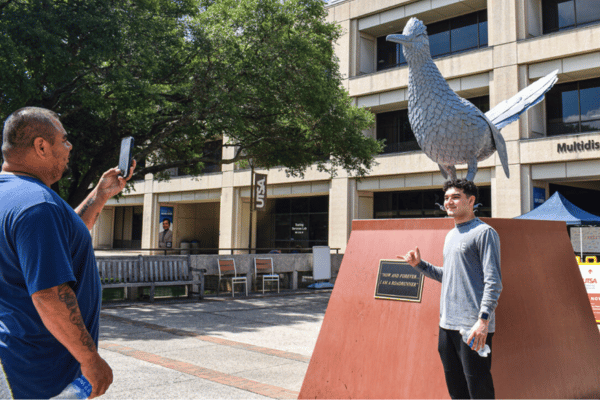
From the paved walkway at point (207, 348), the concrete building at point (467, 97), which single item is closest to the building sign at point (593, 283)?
the paved walkway at point (207, 348)

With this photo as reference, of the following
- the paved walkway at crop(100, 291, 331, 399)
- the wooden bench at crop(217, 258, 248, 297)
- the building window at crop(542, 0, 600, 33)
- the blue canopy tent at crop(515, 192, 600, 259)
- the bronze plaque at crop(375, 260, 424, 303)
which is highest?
the building window at crop(542, 0, 600, 33)

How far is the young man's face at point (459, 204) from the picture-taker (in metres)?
3.54

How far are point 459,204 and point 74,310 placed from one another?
258 cm

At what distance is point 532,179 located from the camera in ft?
68.0

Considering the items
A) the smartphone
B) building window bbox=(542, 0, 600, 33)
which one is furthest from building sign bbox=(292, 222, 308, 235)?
the smartphone

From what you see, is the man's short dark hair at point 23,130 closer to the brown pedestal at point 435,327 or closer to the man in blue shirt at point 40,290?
the man in blue shirt at point 40,290

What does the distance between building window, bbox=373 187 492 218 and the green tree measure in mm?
6984

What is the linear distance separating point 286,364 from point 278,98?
10.9 meters

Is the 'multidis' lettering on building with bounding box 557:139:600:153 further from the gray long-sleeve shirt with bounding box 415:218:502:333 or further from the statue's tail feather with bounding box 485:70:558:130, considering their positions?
the gray long-sleeve shirt with bounding box 415:218:502:333

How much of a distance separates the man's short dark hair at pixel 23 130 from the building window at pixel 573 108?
72.4 feet

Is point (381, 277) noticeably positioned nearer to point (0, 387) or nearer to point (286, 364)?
point (286, 364)

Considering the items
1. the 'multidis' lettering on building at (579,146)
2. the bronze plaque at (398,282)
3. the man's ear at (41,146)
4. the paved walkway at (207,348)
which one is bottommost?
the paved walkway at (207,348)

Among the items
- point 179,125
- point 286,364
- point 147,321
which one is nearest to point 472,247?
point 286,364

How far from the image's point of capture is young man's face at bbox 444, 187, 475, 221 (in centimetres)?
354
